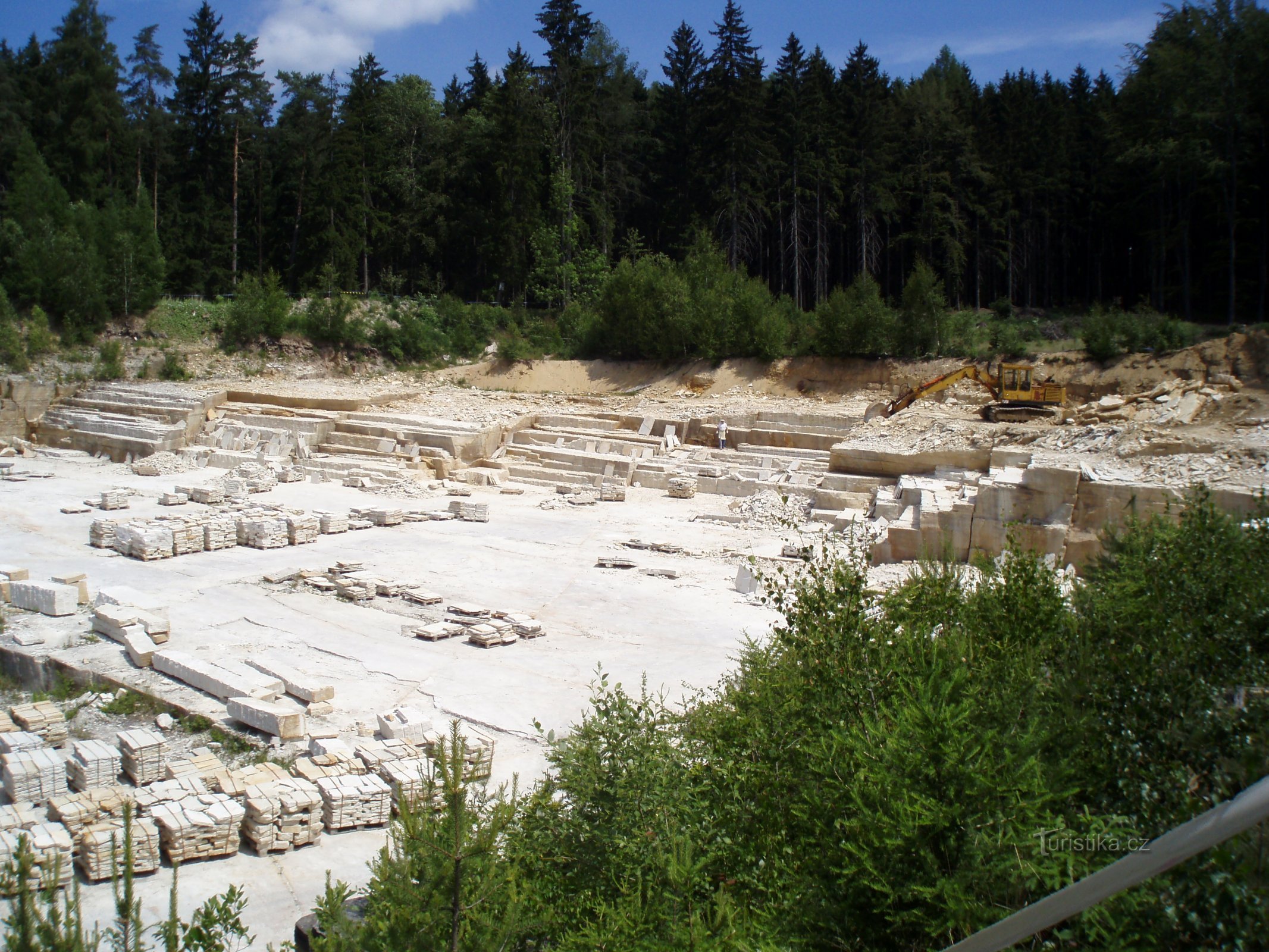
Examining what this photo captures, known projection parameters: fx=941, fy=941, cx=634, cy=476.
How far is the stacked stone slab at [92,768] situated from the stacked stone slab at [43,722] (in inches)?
34.5

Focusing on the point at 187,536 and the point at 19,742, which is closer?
the point at 19,742

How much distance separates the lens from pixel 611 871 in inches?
181

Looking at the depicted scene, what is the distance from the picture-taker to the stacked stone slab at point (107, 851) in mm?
6027

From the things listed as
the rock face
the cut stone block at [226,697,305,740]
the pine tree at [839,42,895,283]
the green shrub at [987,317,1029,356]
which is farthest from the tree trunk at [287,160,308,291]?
the cut stone block at [226,697,305,740]

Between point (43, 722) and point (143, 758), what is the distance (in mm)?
1594

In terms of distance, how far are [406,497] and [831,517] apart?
8.98 meters

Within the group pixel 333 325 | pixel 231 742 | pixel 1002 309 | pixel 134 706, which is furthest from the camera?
pixel 1002 309

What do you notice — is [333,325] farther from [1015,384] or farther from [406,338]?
[1015,384]

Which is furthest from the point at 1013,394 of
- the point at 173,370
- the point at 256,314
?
the point at 173,370

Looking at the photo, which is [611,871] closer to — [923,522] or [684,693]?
[684,693]

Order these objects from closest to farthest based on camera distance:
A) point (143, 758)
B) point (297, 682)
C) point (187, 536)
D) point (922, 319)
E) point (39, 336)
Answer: point (143, 758), point (297, 682), point (187, 536), point (922, 319), point (39, 336)

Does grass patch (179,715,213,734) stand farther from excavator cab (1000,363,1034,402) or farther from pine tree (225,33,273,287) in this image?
pine tree (225,33,273,287)

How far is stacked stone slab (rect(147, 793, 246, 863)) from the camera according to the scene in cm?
627

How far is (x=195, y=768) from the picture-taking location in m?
7.42
